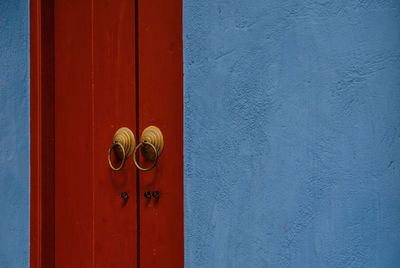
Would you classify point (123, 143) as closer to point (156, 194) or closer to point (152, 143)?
point (152, 143)

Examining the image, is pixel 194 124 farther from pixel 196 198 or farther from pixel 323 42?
pixel 323 42

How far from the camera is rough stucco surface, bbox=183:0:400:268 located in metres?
0.94

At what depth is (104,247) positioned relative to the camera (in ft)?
4.79

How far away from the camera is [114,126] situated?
1.47 meters

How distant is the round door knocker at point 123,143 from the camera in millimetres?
1384

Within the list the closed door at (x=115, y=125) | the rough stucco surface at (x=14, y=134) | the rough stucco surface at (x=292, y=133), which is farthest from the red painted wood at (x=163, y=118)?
the rough stucco surface at (x=14, y=134)

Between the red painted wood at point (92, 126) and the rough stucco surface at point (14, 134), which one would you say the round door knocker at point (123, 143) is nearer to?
the red painted wood at point (92, 126)

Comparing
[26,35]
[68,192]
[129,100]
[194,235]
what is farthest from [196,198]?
[26,35]

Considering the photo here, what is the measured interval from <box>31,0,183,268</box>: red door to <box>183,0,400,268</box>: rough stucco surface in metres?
0.18

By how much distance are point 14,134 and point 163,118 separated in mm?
785

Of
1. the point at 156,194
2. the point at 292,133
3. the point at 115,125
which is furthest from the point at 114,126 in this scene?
the point at 292,133

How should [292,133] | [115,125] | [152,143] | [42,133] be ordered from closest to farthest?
[292,133] < [152,143] < [115,125] < [42,133]

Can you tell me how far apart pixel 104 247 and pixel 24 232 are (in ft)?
1.40

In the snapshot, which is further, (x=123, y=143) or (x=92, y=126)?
(x=92, y=126)
